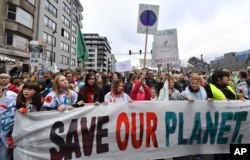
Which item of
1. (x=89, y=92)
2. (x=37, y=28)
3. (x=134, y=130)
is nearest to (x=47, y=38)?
(x=37, y=28)

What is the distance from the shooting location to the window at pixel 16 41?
32875 millimetres

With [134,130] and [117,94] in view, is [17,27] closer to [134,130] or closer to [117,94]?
[117,94]

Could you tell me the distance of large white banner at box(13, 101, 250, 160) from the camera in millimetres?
4633

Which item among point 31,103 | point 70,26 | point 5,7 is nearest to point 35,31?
point 5,7

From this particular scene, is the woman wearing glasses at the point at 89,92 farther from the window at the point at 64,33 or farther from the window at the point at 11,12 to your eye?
the window at the point at 64,33

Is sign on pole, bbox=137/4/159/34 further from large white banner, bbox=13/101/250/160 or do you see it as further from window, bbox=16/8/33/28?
window, bbox=16/8/33/28

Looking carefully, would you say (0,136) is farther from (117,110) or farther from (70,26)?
(70,26)

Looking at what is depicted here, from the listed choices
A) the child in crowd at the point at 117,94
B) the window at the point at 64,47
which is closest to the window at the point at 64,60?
the window at the point at 64,47

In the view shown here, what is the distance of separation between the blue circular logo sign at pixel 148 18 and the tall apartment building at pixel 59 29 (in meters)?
38.7

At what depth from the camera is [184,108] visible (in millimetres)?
5234

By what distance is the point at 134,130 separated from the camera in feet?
16.3

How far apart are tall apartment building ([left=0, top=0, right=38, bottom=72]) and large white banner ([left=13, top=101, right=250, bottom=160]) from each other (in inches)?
972

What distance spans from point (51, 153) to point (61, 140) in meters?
0.23

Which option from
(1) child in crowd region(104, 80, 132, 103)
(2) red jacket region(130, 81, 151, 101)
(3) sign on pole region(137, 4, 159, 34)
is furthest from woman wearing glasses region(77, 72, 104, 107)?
(3) sign on pole region(137, 4, 159, 34)
